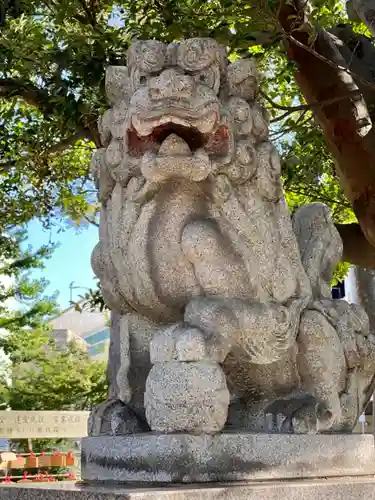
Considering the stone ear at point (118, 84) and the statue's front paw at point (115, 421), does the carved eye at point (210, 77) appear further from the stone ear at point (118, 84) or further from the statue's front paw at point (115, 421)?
the statue's front paw at point (115, 421)

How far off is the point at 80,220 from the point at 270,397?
18.6 ft

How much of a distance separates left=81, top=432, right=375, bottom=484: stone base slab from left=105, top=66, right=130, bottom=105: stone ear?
44.4 inches

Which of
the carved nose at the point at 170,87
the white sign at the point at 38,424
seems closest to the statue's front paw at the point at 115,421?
the carved nose at the point at 170,87

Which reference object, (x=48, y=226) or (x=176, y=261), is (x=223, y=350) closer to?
(x=176, y=261)

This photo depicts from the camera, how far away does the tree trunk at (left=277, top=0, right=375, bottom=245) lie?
15.3 ft

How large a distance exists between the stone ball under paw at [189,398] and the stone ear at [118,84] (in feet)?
3.12

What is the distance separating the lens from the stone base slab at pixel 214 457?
2.04 metres

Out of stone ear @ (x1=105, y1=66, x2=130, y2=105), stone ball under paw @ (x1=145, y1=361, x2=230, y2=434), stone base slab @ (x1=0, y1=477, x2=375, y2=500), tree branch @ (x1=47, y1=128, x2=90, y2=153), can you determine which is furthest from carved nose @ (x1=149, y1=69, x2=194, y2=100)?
tree branch @ (x1=47, y1=128, x2=90, y2=153)

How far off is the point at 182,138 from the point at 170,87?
166mm

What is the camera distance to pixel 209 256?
7.54 ft

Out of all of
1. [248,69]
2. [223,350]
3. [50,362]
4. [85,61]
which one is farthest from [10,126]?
[50,362]

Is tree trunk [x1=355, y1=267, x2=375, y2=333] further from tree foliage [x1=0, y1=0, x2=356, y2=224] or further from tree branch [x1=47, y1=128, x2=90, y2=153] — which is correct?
tree branch [x1=47, y1=128, x2=90, y2=153]

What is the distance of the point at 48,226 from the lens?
7.43 metres

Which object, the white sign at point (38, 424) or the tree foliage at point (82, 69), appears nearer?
the tree foliage at point (82, 69)
